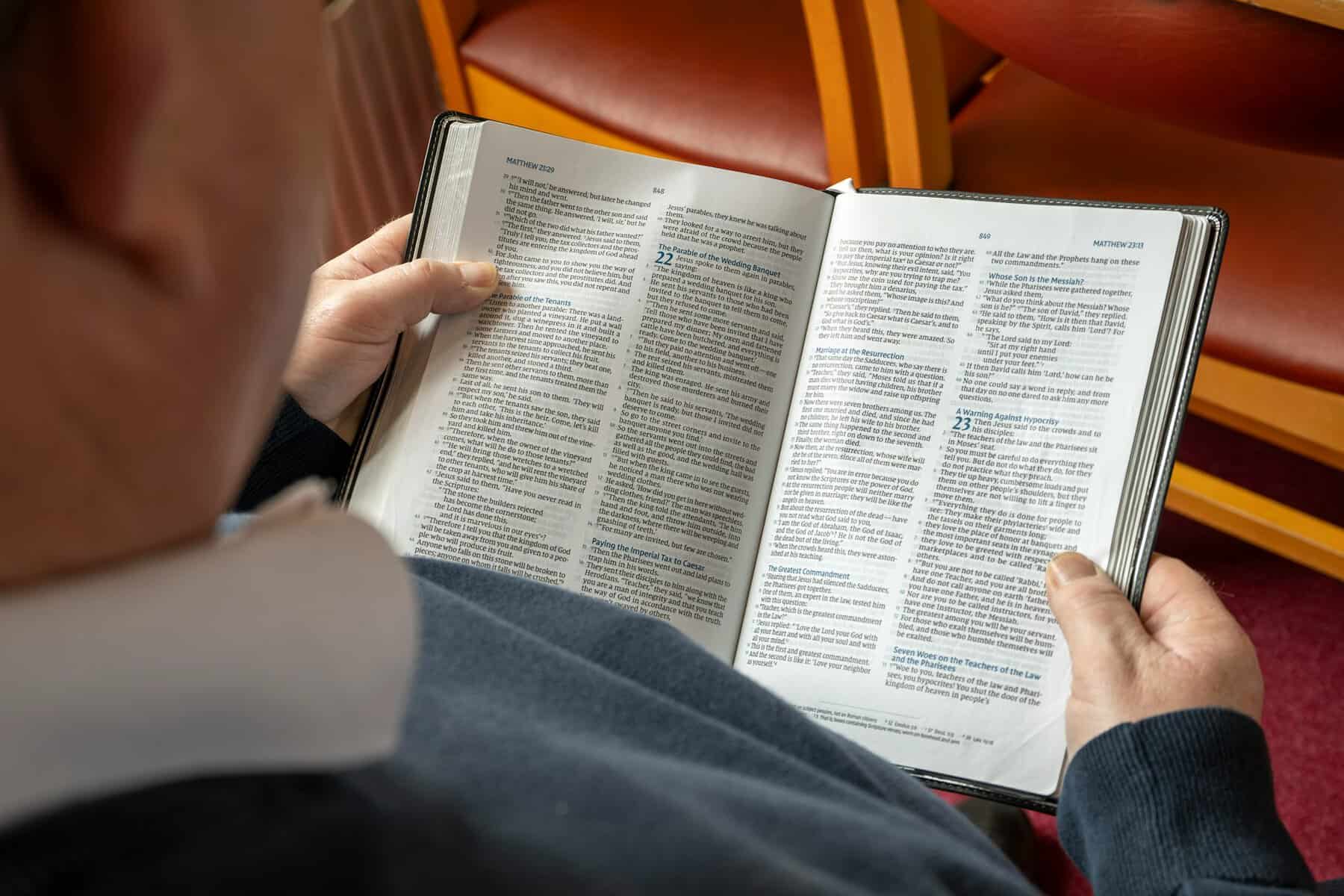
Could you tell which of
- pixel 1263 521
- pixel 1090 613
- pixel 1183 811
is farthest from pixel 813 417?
pixel 1263 521

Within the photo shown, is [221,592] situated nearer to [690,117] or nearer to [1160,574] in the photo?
[1160,574]

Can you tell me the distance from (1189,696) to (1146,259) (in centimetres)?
26

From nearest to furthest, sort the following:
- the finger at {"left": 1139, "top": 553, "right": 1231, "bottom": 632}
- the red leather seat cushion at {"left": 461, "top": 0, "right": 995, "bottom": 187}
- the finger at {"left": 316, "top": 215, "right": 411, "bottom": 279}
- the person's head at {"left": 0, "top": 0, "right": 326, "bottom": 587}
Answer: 1. the person's head at {"left": 0, "top": 0, "right": 326, "bottom": 587}
2. the finger at {"left": 1139, "top": 553, "right": 1231, "bottom": 632}
3. the finger at {"left": 316, "top": 215, "right": 411, "bottom": 279}
4. the red leather seat cushion at {"left": 461, "top": 0, "right": 995, "bottom": 187}

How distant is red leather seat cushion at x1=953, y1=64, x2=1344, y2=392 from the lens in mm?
864

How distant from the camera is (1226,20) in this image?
53cm

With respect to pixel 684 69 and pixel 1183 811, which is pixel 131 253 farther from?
pixel 684 69

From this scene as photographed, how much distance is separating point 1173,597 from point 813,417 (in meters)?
0.24

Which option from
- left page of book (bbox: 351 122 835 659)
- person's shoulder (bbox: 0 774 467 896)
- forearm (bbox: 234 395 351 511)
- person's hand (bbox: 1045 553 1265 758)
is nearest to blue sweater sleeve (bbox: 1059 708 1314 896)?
person's hand (bbox: 1045 553 1265 758)

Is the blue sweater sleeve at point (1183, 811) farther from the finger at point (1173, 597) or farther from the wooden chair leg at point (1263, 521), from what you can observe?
the wooden chair leg at point (1263, 521)

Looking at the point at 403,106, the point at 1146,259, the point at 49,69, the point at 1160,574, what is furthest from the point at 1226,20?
the point at 403,106

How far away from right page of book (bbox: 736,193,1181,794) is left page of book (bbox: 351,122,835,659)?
0.11ft

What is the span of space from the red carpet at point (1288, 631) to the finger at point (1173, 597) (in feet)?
1.92

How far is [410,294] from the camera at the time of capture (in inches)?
27.6

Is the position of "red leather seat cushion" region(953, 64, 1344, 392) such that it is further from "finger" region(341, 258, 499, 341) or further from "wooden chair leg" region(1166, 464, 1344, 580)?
"finger" region(341, 258, 499, 341)
